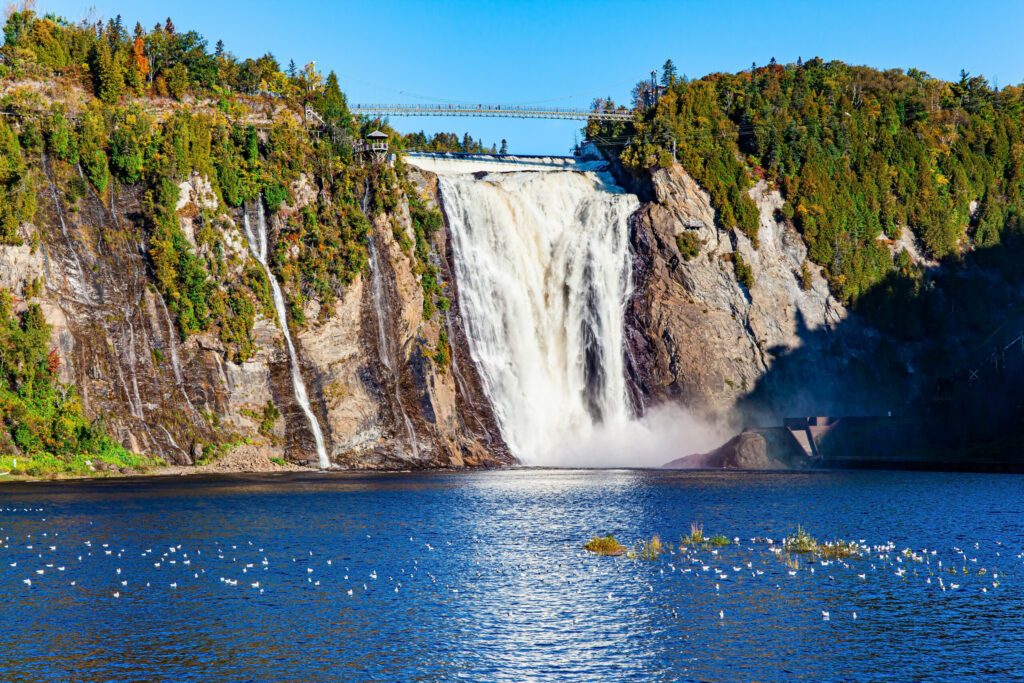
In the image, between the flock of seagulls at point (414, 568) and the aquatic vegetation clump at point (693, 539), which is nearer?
the flock of seagulls at point (414, 568)

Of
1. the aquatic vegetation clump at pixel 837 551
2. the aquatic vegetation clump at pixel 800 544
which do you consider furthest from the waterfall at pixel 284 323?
the aquatic vegetation clump at pixel 837 551

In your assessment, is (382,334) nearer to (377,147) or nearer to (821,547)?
(377,147)

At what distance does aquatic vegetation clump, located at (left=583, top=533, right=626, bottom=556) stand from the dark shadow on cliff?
53013mm

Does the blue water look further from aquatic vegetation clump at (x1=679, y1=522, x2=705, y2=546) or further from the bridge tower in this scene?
the bridge tower

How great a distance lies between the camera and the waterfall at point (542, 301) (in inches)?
4141

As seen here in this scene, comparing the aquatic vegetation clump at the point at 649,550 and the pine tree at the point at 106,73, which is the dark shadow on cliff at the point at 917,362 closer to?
the aquatic vegetation clump at the point at 649,550

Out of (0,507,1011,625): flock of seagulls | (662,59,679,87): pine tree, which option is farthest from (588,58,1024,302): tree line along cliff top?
(0,507,1011,625): flock of seagulls

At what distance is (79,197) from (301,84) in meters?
34.0

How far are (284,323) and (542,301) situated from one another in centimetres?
2620

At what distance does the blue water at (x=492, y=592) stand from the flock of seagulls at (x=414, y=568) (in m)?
0.16

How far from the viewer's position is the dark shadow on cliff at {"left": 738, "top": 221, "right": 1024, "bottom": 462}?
308 feet

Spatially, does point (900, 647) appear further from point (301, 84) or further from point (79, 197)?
point (301, 84)

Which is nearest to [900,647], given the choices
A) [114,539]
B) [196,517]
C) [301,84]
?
[114,539]

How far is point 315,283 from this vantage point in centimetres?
9794
